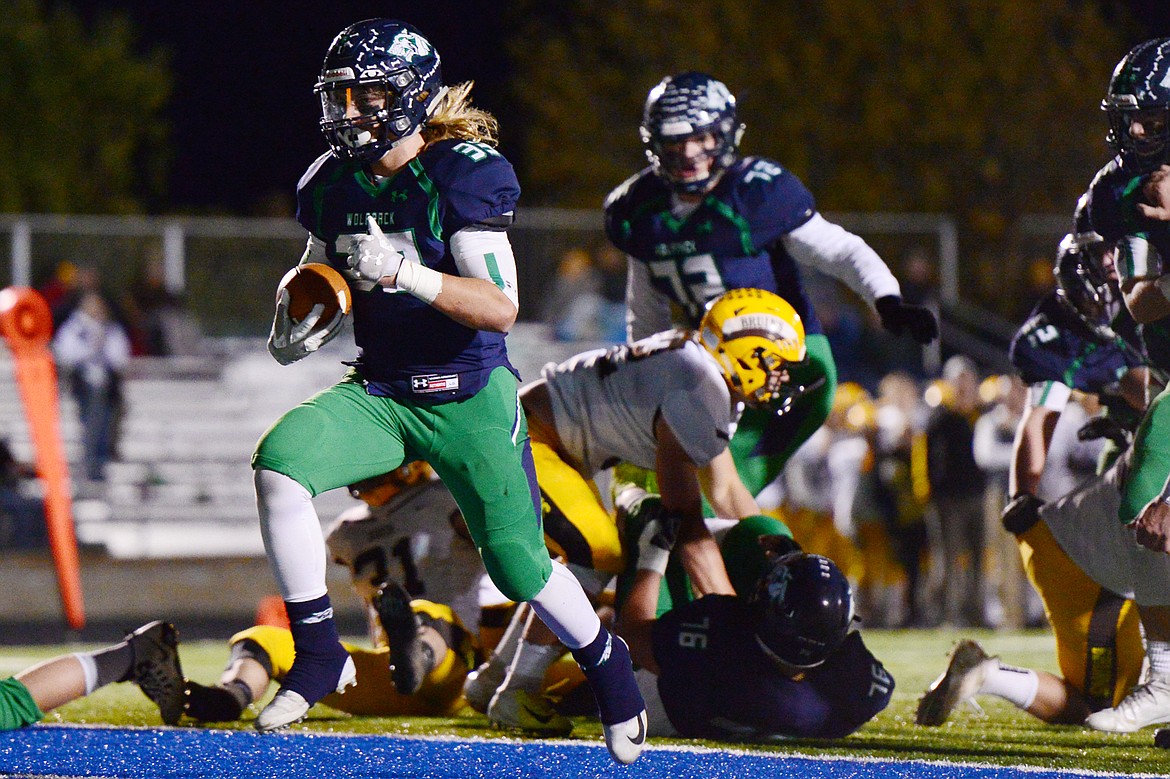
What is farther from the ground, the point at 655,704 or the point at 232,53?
the point at 232,53

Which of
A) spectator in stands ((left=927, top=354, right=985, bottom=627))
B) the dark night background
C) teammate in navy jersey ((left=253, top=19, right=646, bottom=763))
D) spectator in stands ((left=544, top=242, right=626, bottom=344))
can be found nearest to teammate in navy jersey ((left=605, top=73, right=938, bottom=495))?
teammate in navy jersey ((left=253, top=19, right=646, bottom=763))

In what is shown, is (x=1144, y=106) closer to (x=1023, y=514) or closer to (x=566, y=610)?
(x=1023, y=514)

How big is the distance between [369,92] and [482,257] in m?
0.45

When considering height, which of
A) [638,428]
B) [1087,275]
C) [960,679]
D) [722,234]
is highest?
[722,234]

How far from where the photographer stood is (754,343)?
487 centimetres

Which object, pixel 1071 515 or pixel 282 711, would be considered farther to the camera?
pixel 1071 515

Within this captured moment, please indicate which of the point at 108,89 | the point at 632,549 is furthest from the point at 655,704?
the point at 108,89

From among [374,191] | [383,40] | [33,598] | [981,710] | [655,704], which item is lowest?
[33,598]

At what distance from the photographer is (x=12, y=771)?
3.87m

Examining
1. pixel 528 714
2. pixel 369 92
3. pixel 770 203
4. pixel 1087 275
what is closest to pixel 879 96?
pixel 770 203

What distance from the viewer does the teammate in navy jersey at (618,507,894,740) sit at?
4.41 m

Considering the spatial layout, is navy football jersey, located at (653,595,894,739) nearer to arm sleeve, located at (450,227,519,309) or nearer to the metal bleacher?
arm sleeve, located at (450,227,519,309)

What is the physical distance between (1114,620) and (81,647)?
519 cm

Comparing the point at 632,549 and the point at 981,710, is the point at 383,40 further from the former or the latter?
the point at 981,710
